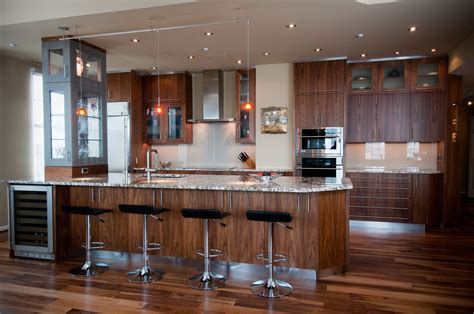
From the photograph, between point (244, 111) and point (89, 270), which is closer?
point (89, 270)

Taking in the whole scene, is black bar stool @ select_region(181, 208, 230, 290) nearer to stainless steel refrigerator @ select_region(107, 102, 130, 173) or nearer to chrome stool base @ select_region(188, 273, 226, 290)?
chrome stool base @ select_region(188, 273, 226, 290)

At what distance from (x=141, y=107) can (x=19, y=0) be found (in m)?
3.14

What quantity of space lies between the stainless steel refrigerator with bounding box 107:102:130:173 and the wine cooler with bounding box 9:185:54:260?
2455mm

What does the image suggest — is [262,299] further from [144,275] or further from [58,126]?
[58,126]

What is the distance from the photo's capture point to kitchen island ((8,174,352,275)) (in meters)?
3.44

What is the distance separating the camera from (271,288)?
3203mm

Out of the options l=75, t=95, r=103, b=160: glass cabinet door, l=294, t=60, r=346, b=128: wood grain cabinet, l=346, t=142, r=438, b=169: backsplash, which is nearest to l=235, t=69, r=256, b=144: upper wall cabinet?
l=294, t=60, r=346, b=128: wood grain cabinet

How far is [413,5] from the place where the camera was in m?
3.64

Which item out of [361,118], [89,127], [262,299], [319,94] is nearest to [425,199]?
[361,118]

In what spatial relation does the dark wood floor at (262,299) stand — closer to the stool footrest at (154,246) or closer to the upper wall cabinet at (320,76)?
→ the stool footrest at (154,246)

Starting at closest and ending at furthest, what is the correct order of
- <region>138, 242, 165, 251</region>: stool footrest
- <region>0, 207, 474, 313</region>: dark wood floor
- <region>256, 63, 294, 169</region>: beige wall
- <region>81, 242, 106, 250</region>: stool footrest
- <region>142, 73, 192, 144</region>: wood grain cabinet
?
<region>0, 207, 474, 313</region>: dark wood floor, <region>138, 242, 165, 251</region>: stool footrest, <region>81, 242, 106, 250</region>: stool footrest, <region>256, 63, 294, 169</region>: beige wall, <region>142, 73, 192, 144</region>: wood grain cabinet

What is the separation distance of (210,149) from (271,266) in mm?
4123

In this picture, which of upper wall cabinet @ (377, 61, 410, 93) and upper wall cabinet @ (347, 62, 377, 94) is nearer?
upper wall cabinet @ (377, 61, 410, 93)

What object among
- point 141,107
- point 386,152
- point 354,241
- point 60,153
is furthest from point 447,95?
point 60,153
